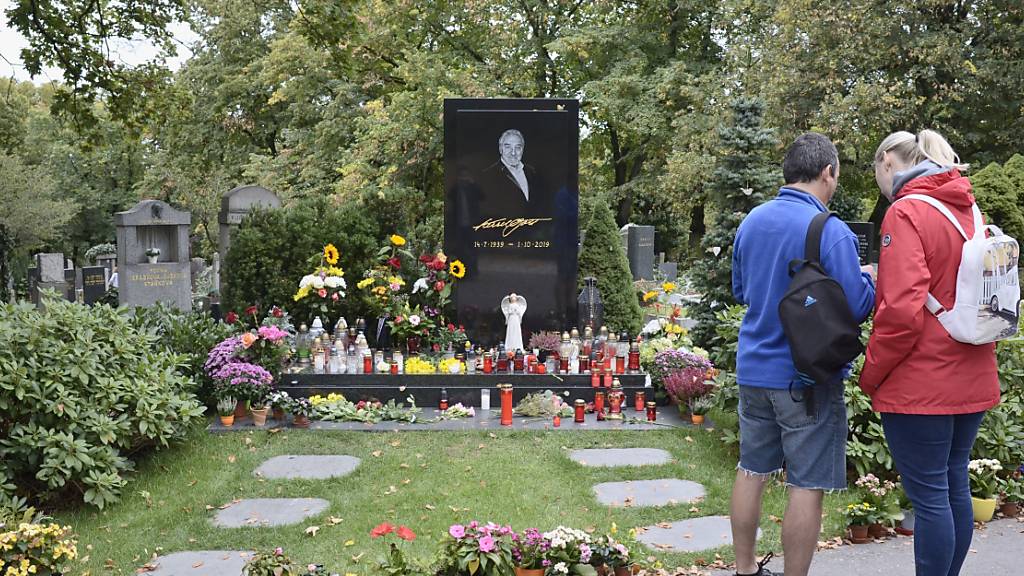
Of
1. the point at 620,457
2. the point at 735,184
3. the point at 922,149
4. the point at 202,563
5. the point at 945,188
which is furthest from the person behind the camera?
the point at 735,184

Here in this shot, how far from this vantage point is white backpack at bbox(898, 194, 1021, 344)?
319cm

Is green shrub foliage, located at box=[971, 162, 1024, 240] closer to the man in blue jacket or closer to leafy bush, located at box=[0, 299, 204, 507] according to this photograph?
the man in blue jacket

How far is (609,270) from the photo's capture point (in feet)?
38.8

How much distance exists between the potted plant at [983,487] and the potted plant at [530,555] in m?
2.92

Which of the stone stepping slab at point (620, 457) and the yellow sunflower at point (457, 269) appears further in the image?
the yellow sunflower at point (457, 269)

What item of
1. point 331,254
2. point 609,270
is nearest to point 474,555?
point 331,254

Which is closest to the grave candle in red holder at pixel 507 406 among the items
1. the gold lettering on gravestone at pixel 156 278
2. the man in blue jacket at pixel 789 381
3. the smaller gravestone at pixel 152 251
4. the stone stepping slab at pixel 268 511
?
the stone stepping slab at pixel 268 511

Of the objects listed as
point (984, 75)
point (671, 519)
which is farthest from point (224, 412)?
point (984, 75)

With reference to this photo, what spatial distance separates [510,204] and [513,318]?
1.31 metres

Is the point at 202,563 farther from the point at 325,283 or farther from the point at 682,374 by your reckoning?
the point at 325,283

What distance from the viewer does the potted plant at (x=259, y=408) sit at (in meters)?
7.68

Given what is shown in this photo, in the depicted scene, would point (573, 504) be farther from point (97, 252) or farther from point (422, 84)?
point (97, 252)

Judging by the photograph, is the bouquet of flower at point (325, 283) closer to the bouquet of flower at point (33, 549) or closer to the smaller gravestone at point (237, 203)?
the smaller gravestone at point (237, 203)

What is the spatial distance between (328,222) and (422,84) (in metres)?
8.76
